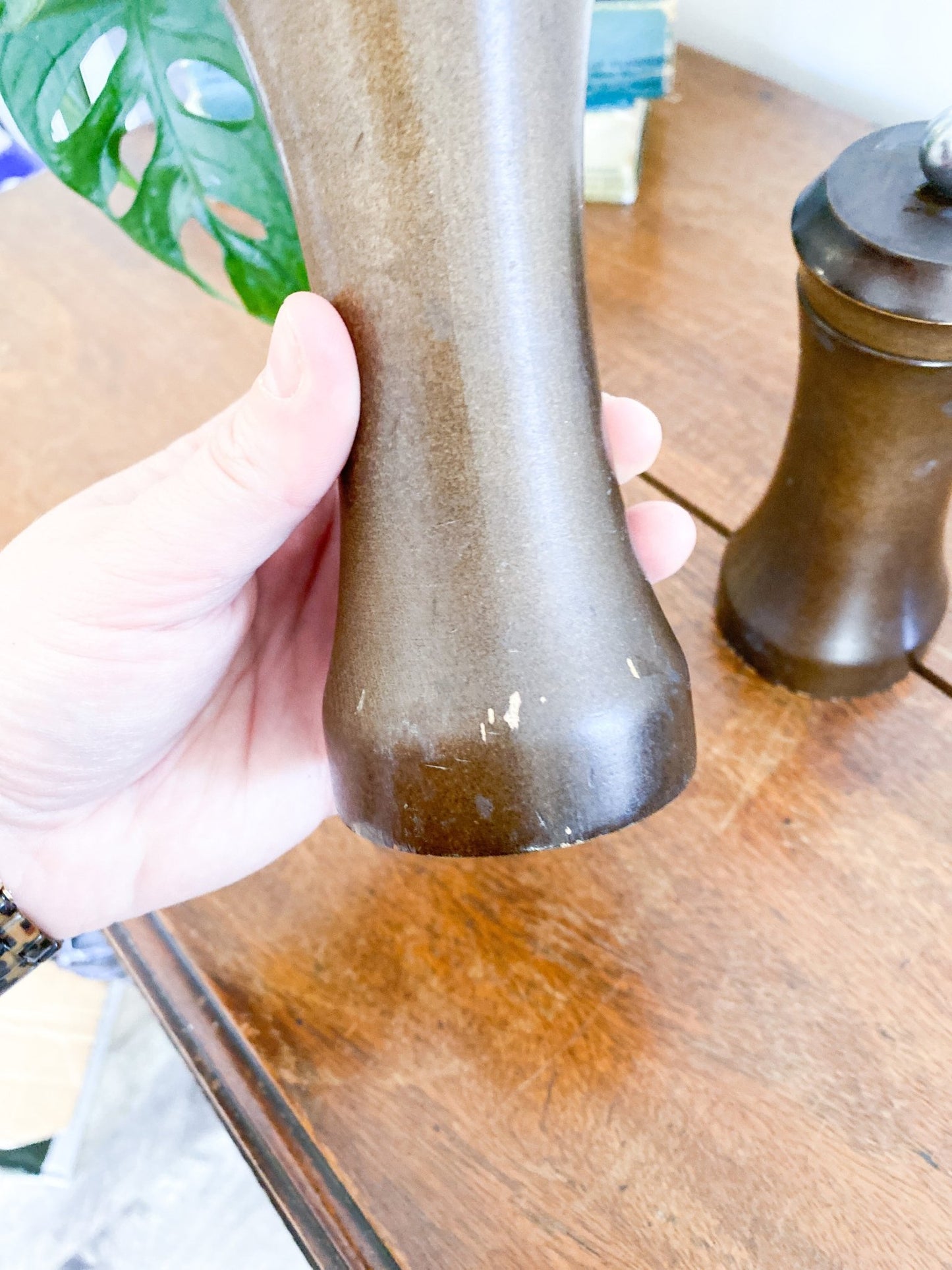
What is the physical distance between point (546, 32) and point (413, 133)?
38 millimetres

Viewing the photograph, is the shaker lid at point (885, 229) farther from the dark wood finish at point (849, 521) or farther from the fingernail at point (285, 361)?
the fingernail at point (285, 361)

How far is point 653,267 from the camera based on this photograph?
1.79ft

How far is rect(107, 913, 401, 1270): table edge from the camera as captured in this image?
0.30 meters

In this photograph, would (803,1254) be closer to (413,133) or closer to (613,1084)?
(613,1084)

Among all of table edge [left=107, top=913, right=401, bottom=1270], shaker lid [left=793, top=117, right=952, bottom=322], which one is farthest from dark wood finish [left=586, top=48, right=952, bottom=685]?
table edge [left=107, top=913, right=401, bottom=1270]

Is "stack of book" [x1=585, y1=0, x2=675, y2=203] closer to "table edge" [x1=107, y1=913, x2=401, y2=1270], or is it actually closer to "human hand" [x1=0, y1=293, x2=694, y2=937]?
"human hand" [x1=0, y1=293, x2=694, y2=937]

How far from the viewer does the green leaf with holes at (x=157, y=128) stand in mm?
303

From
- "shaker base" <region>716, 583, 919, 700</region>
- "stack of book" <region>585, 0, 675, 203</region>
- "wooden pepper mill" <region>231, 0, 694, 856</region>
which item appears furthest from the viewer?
"stack of book" <region>585, 0, 675, 203</region>

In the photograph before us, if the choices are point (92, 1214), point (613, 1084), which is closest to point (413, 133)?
point (613, 1084)

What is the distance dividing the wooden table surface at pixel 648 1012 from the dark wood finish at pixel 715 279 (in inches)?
0.6

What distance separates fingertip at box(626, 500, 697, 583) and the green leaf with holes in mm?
154

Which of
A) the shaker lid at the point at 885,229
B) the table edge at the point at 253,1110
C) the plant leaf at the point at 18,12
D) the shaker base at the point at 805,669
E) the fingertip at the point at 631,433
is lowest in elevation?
the table edge at the point at 253,1110

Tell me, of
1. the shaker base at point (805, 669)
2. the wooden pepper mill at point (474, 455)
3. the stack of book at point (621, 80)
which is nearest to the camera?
the wooden pepper mill at point (474, 455)

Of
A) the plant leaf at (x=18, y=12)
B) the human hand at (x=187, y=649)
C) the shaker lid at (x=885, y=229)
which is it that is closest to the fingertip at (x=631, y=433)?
the human hand at (x=187, y=649)
